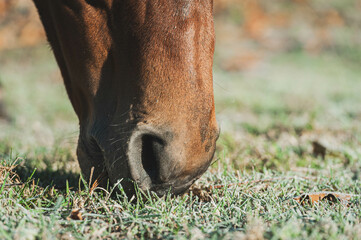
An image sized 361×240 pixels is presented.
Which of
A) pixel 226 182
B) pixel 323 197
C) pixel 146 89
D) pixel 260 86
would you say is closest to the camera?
pixel 146 89

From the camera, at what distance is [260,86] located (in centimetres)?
711

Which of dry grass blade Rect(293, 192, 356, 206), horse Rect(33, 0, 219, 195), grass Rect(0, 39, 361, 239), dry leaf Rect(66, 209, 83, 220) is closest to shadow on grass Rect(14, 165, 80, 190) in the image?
grass Rect(0, 39, 361, 239)

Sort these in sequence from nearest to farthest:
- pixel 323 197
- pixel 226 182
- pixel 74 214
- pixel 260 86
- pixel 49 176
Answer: pixel 74 214, pixel 323 197, pixel 226 182, pixel 49 176, pixel 260 86

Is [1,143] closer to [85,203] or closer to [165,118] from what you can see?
[85,203]

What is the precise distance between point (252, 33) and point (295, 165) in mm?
10341

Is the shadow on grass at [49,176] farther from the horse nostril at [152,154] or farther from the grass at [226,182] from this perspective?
the horse nostril at [152,154]

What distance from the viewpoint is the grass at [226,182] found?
1305 mm

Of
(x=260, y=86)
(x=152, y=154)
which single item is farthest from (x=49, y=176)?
(x=260, y=86)

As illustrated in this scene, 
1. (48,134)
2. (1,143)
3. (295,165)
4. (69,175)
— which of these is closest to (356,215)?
(295,165)

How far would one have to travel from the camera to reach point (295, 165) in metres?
2.51

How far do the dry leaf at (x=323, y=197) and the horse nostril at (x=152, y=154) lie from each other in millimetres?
632

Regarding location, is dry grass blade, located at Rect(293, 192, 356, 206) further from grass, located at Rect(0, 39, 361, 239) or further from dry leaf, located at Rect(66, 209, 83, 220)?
dry leaf, located at Rect(66, 209, 83, 220)

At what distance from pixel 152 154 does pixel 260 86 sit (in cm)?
590

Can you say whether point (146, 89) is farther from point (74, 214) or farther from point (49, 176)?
point (49, 176)
